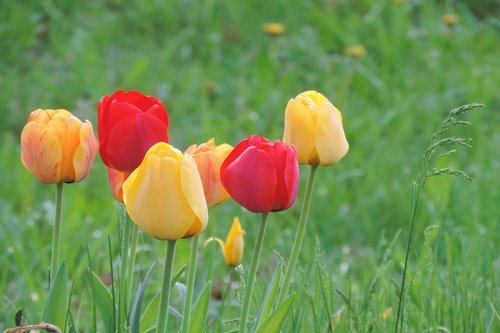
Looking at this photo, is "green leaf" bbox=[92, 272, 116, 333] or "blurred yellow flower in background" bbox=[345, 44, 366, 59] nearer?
"green leaf" bbox=[92, 272, 116, 333]

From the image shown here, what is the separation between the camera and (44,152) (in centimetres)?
121

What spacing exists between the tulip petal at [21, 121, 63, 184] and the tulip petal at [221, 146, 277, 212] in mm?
253

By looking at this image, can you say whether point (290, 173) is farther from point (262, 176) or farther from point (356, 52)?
point (356, 52)

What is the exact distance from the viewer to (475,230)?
2578 mm

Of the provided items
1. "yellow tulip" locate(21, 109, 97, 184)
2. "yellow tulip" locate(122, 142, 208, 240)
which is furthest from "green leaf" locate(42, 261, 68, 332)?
"yellow tulip" locate(122, 142, 208, 240)

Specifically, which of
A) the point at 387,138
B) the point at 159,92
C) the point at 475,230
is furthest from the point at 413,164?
the point at 159,92

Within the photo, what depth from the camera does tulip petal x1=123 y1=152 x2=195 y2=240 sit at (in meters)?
1.01

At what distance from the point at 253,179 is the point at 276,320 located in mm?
177

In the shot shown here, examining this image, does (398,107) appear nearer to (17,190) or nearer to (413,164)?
(413,164)

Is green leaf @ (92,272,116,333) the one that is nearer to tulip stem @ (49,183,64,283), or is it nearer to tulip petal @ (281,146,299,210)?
tulip stem @ (49,183,64,283)

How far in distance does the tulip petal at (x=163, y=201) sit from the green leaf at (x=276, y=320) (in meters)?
0.17

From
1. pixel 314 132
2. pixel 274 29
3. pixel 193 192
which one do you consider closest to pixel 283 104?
pixel 274 29

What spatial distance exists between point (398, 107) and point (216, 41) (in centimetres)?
105

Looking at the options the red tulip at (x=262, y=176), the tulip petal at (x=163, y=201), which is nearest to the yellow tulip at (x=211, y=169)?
the red tulip at (x=262, y=176)
